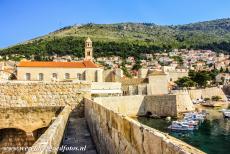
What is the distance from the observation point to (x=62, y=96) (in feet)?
52.3

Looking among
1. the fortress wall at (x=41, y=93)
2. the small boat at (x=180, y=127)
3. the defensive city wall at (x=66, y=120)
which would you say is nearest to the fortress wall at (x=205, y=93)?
the small boat at (x=180, y=127)

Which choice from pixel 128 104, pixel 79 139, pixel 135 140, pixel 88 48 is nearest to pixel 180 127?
pixel 128 104

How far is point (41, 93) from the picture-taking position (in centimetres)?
1592

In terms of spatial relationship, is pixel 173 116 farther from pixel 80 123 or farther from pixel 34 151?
pixel 34 151

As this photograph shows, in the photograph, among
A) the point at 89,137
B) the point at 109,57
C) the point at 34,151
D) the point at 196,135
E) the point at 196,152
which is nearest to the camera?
the point at 196,152

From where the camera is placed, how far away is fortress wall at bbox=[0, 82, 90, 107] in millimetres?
15688

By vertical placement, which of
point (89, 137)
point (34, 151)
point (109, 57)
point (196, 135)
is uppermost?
point (109, 57)

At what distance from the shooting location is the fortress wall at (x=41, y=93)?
1569cm

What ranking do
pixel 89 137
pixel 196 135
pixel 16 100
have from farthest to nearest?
pixel 196 135
pixel 16 100
pixel 89 137

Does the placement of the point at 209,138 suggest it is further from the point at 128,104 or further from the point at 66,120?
the point at 66,120

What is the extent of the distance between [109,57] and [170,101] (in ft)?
305

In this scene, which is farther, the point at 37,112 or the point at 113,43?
the point at 113,43

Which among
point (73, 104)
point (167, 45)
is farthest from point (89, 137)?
point (167, 45)

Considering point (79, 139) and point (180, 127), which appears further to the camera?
point (180, 127)
